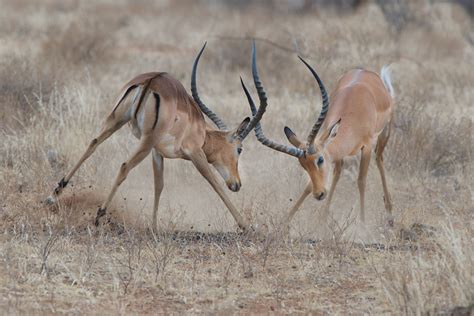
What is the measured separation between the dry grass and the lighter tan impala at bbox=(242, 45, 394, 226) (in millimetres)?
375

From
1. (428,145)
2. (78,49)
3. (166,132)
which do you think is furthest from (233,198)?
(78,49)

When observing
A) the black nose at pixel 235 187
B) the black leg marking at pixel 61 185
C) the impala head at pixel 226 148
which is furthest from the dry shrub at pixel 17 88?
the black nose at pixel 235 187

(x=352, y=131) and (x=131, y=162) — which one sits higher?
(x=352, y=131)

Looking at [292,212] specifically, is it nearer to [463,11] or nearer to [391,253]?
[391,253]

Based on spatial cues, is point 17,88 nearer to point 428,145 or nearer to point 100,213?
point 100,213

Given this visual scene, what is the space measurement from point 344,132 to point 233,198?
129 cm

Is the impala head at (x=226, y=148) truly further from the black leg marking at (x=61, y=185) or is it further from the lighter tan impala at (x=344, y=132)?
the black leg marking at (x=61, y=185)

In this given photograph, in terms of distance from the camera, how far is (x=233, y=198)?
8.66 metres

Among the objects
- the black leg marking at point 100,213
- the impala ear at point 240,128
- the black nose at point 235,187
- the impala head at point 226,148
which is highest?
the impala ear at point 240,128

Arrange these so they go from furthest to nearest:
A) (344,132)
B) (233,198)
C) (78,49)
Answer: (78,49) < (233,198) < (344,132)

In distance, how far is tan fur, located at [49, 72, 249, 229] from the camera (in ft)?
23.3

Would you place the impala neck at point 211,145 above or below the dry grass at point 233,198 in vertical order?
above

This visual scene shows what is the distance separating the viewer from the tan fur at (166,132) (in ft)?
23.3

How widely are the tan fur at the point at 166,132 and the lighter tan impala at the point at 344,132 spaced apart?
375 millimetres
